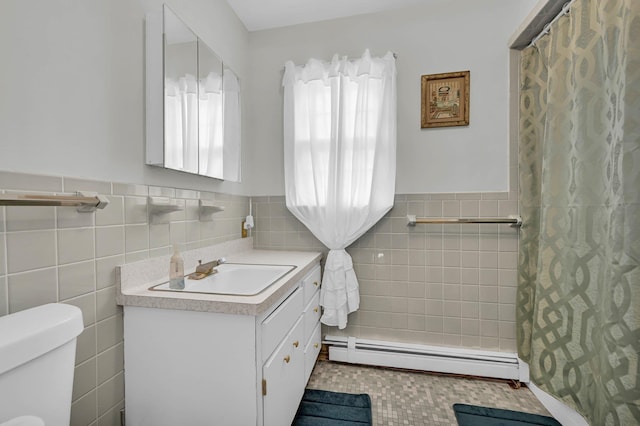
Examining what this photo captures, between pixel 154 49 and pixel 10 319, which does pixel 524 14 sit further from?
pixel 10 319

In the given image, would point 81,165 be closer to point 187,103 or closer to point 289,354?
point 187,103

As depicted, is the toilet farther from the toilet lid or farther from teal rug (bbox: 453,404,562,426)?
teal rug (bbox: 453,404,562,426)

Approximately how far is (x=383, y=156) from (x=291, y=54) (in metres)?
1.06

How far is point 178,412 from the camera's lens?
1067 mm

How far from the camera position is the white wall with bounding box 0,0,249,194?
81cm

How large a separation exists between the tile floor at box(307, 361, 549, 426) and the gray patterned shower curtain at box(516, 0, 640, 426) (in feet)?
0.84

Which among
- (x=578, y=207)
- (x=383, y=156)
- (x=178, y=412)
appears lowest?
(x=178, y=412)

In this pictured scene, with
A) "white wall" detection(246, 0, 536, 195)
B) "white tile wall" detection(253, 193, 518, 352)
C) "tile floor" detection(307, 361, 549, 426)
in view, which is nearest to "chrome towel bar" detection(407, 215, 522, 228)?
"white tile wall" detection(253, 193, 518, 352)

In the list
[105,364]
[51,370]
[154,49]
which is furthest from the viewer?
[154,49]

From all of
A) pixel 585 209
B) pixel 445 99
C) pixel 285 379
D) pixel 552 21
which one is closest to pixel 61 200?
pixel 285 379

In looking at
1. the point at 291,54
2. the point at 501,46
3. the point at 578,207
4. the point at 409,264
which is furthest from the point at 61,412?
the point at 501,46

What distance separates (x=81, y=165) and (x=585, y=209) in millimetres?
1990

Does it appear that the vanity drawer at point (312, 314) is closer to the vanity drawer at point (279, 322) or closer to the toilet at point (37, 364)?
the vanity drawer at point (279, 322)

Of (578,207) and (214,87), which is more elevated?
(214,87)
